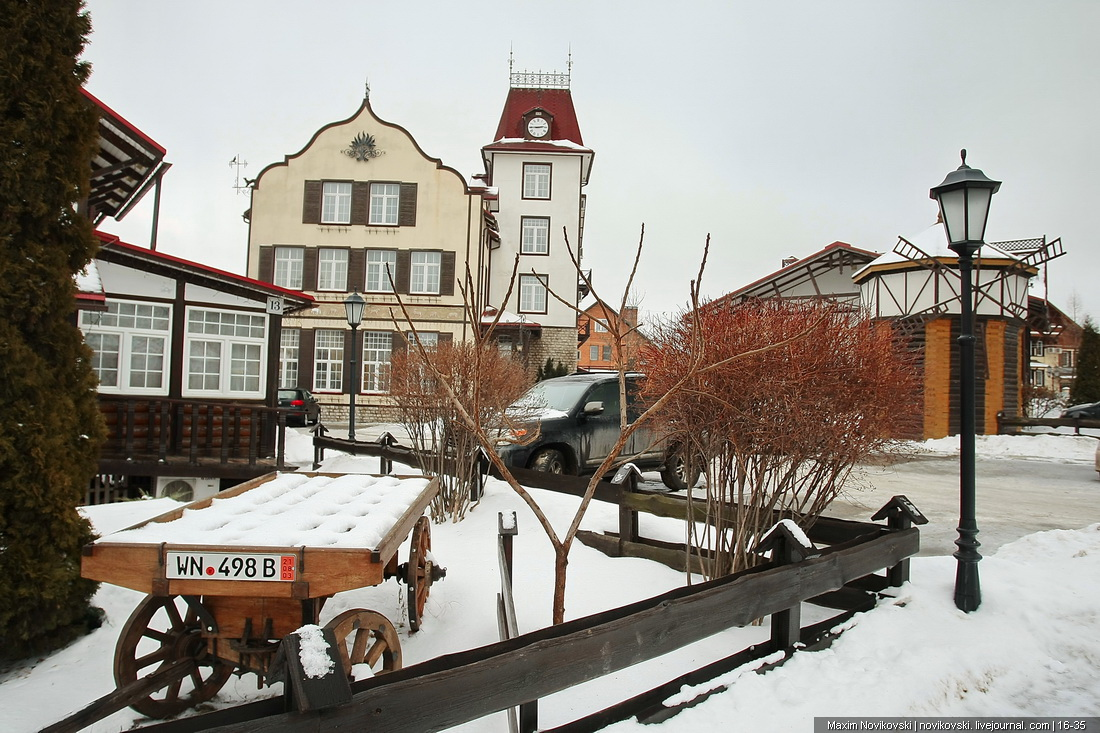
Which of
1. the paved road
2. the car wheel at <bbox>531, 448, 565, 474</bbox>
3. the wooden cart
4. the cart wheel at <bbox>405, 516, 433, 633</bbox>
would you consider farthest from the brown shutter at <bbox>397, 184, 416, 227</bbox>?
the wooden cart

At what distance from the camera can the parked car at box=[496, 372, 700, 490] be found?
984 cm

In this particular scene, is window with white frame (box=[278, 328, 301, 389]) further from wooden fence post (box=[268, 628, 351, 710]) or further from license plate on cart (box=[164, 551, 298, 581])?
wooden fence post (box=[268, 628, 351, 710])

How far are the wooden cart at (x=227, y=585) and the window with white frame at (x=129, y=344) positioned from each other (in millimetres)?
9022

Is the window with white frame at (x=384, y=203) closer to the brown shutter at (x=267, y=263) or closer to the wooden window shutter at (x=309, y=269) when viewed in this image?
the wooden window shutter at (x=309, y=269)

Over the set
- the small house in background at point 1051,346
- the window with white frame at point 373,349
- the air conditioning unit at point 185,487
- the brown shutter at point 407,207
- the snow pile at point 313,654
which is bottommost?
the air conditioning unit at point 185,487

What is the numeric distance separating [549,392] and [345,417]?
1942cm

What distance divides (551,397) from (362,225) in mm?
21121

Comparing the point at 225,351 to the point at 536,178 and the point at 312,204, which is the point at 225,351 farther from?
the point at 536,178

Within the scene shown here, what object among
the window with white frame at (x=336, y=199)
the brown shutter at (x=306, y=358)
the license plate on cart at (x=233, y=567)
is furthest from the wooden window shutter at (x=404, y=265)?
the license plate on cart at (x=233, y=567)

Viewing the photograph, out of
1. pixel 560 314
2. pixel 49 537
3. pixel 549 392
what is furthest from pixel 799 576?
pixel 560 314

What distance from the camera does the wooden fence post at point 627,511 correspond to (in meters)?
6.53

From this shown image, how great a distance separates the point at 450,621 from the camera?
5.20m

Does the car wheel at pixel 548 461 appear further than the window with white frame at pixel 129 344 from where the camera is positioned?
No

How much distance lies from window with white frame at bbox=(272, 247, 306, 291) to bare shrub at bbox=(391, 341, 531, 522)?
2244 cm
